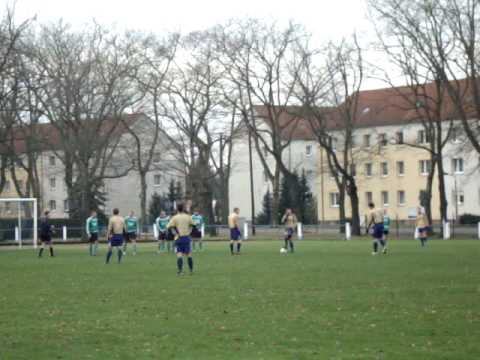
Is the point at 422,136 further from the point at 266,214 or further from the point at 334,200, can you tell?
the point at 334,200

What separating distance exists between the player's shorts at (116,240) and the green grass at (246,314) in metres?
5.75

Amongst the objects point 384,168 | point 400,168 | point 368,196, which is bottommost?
point 368,196

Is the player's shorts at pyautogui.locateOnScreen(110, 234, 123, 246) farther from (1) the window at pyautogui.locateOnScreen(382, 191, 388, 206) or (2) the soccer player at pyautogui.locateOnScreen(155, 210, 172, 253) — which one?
(1) the window at pyautogui.locateOnScreen(382, 191, 388, 206)

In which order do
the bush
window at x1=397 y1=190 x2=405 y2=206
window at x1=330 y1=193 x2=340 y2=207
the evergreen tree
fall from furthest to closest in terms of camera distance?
window at x1=330 y1=193 x2=340 y2=207, window at x1=397 y1=190 x2=405 y2=206, the evergreen tree, the bush

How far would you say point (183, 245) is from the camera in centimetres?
2736

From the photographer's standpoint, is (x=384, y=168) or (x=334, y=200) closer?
(x=384, y=168)

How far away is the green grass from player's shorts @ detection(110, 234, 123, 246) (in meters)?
5.75

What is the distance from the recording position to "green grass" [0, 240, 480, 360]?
40.8 ft

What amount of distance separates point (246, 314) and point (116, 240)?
1894 centimetres

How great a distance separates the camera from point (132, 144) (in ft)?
265

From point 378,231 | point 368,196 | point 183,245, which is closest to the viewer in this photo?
point 183,245

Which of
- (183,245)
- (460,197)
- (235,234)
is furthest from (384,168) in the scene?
(183,245)

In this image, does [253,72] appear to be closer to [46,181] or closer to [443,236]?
[443,236]

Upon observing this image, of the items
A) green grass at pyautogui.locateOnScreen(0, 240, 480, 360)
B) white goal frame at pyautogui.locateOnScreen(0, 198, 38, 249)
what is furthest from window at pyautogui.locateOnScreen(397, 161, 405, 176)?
green grass at pyautogui.locateOnScreen(0, 240, 480, 360)
